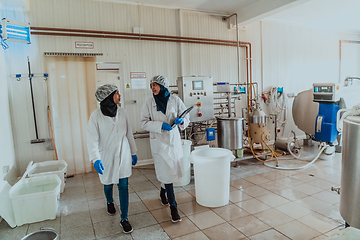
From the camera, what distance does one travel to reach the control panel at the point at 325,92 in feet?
13.5

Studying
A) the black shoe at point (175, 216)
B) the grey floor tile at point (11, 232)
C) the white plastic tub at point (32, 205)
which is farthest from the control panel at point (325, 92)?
the grey floor tile at point (11, 232)

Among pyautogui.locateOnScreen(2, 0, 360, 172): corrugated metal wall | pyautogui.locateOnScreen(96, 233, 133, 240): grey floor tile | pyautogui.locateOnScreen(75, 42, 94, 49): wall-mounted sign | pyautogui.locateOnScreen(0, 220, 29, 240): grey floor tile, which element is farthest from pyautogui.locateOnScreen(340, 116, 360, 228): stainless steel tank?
pyautogui.locateOnScreen(75, 42, 94, 49): wall-mounted sign

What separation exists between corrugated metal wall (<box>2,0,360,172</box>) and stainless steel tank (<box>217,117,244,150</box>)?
4.42 ft

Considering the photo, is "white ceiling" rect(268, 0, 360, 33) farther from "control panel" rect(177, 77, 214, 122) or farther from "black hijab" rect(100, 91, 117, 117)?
"black hijab" rect(100, 91, 117, 117)

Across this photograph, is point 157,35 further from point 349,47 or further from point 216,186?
point 349,47

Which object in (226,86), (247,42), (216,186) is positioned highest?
(247,42)

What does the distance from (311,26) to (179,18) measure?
146 inches

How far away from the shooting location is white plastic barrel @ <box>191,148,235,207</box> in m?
2.61

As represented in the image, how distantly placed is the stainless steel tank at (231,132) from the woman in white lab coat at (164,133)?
1553mm

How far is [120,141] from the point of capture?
Result: 7.61ft

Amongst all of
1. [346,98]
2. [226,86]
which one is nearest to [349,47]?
[346,98]

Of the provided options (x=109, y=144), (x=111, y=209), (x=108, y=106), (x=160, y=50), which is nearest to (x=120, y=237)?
(x=111, y=209)

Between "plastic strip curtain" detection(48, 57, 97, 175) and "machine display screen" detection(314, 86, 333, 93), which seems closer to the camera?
"plastic strip curtain" detection(48, 57, 97, 175)

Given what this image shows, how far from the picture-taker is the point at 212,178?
263 cm
